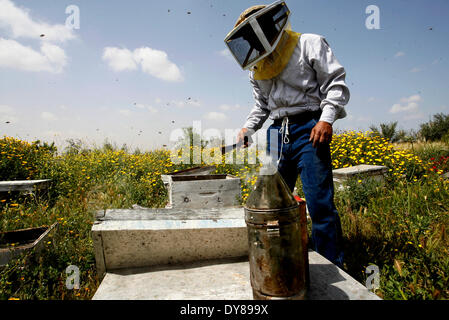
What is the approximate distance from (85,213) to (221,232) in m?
2.66

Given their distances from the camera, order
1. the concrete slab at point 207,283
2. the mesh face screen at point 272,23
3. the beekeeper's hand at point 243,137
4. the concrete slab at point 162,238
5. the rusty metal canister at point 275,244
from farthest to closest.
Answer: the beekeeper's hand at point 243,137 → the mesh face screen at point 272,23 → the concrete slab at point 162,238 → the concrete slab at point 207,283 → the rusty metal canister at point 275,244

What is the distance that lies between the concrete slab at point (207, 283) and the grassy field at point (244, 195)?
504 mm

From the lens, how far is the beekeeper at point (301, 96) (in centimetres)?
217

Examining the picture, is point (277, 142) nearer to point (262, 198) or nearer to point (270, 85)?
point (270, 85)

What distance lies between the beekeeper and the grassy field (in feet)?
2.53

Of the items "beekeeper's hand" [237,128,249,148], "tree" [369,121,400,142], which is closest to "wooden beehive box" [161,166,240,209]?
"beekeeper's hand" [237,128,249,148]

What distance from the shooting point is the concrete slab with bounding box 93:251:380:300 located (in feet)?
5.42

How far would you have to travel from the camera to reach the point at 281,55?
2.34 meters

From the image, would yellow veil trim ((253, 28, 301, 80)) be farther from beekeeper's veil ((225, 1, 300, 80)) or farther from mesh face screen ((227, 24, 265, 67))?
mesh face screen ((227, 24, 265, 67))

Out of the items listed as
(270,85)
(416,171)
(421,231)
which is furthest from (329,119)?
(416,171)

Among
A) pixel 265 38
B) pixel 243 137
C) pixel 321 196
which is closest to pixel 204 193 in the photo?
pixel 243 137

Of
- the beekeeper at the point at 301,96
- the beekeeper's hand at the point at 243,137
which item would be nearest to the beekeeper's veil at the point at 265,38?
the beekeeper at the point at 301,96

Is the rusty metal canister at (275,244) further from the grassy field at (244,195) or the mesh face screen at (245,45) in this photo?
the mesh face screen at (245,45)

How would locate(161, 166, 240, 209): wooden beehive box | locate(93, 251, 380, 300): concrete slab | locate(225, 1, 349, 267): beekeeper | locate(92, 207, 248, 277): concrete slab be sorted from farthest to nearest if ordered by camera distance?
locate(161, 166, 240, 209): wooden beehive box
locate(225, 1, 349, 267): beekeeper
locate(92, 207, 248, 277): concrete slab
locate(93, 251, 380, 300): concrete slab
